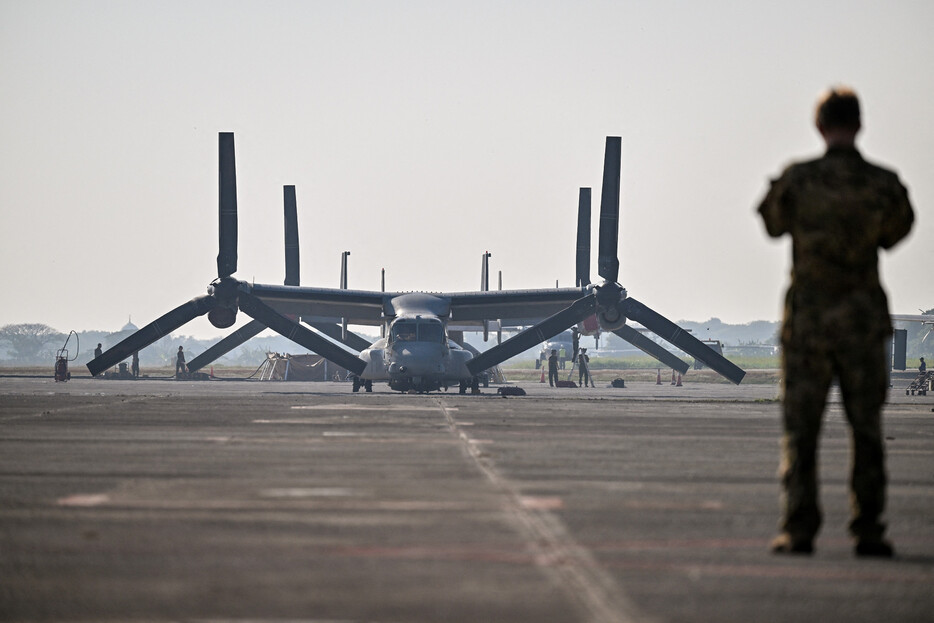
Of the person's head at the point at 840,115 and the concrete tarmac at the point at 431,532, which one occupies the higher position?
the person's head at the point at 840,115

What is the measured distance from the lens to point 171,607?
4172 millimetres

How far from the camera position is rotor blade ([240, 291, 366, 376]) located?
126 ft

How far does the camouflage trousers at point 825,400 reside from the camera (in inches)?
233

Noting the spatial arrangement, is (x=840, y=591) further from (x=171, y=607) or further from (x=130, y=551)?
(x=130, y=551)

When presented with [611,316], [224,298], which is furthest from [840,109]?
[224,298]

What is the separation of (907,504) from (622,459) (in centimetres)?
326

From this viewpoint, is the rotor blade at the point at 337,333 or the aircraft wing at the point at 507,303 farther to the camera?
the rotor blade at the point at 337,333

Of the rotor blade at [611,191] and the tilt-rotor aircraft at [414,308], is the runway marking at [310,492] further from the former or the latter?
the rotor blade at [611,191]

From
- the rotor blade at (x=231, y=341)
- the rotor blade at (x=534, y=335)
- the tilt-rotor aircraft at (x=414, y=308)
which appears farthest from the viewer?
the rotor blade at (x=231, y=341)

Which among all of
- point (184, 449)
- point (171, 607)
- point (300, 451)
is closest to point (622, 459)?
point (300, 451)

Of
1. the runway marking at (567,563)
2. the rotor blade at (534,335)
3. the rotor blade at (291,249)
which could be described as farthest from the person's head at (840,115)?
the rotor blade at (291,249)

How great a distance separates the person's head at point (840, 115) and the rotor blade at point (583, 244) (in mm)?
49585

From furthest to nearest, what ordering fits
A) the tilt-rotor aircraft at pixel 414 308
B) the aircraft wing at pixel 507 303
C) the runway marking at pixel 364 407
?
the aircraft wing at pixel 507 303, the tilt-rotor aircraft at pixel 414 308, the runway marking at pixel 364 407

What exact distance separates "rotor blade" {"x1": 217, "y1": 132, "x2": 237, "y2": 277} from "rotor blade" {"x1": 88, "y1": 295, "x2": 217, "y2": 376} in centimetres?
118
